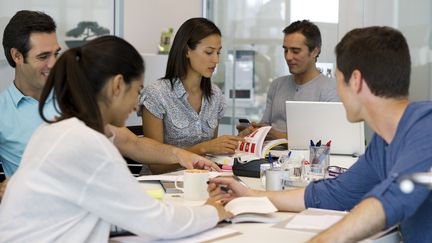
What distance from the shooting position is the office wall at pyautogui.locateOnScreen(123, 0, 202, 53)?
18.2 feet

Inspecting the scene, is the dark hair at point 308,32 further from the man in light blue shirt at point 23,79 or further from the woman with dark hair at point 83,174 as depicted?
the woman with dark hair at point 83,174

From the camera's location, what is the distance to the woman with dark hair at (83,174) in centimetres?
162

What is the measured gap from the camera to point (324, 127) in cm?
347

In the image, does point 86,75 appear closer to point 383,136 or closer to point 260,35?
point 383,136

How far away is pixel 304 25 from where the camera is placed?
15.1ft

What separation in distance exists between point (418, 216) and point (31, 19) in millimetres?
1810

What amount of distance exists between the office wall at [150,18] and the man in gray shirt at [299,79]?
1.52 m

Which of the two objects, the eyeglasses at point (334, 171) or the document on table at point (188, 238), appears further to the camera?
the eyeglasses at point (334, 171)

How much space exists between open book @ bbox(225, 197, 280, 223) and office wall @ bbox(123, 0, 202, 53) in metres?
3.55

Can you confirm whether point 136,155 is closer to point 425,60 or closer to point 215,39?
point 215,39

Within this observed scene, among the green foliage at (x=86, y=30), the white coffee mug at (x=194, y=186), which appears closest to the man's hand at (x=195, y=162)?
the white coffee mug at (x=194, y=186)

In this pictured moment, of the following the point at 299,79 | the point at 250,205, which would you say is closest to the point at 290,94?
the point at 299,79

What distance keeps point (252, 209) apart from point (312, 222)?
0.20 m

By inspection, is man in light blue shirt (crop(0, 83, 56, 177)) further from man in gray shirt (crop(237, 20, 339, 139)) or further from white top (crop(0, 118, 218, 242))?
man in gray shirt (crop(237, 20, 339, 139))
